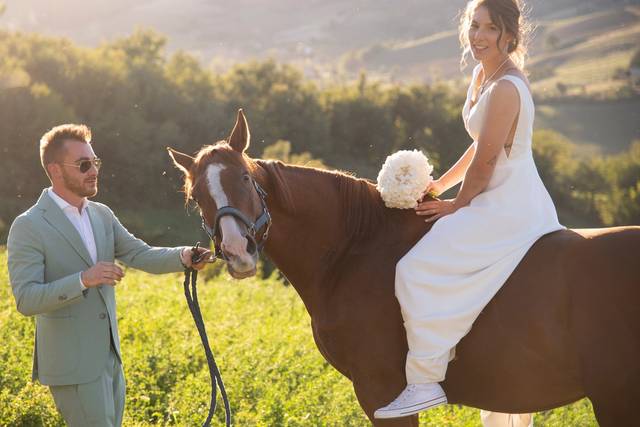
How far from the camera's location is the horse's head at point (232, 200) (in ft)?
14.5

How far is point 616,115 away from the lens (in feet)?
340

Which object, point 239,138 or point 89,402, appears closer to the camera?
point 89,402

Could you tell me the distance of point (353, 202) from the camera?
5.24m

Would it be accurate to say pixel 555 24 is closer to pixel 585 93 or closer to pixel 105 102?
pixel 585 93

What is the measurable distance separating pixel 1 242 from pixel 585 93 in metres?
104

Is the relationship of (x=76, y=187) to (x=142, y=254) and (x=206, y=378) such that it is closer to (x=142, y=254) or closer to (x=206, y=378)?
(x=142, y=254)

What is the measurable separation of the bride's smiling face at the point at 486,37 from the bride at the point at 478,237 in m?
0.01

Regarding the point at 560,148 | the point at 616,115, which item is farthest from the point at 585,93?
the point at 560,148

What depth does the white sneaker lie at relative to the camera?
15.0 ft

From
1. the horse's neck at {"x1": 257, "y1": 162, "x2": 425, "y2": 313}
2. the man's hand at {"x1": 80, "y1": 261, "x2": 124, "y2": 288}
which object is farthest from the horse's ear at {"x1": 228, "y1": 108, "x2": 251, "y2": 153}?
the man's hand at {"x1": 80, "y1": 261, "x2": 124, "y2": 288}

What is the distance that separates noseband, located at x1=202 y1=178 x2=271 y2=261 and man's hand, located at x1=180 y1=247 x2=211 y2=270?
431 millimetres

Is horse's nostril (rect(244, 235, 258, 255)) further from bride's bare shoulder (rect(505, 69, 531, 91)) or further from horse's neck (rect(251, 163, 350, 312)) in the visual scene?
bride's bare shoulder (rect(505, 69, 531, 91))

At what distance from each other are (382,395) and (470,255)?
1.15 meters

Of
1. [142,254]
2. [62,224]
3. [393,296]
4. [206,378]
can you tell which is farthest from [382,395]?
[206,378]
